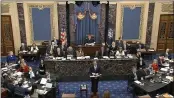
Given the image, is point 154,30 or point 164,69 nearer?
point 164,69

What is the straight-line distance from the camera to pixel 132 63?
1430 cm

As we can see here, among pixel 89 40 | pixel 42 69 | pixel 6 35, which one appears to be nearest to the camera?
pixel 42 69

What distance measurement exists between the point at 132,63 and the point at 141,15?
15.5 feet

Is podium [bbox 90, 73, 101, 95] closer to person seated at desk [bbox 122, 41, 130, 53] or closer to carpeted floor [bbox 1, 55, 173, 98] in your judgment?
carpeted floor [bbox 1, 55, 173, 98]

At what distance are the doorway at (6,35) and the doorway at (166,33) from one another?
34.5 ft

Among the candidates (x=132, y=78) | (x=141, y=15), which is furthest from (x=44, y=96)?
(x=141, y=15)

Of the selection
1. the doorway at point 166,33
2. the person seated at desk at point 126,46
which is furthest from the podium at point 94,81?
the doorway at point 166,33

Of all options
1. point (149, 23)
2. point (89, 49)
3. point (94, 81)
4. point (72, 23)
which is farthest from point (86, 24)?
point (94, 81)

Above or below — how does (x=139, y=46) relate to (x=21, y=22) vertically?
below

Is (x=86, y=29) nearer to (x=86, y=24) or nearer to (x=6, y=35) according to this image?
(x=86, y=24)

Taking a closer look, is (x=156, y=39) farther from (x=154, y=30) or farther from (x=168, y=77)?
(x=168, y=77)

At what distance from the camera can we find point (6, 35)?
17594 millimetres

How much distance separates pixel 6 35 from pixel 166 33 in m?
11.3

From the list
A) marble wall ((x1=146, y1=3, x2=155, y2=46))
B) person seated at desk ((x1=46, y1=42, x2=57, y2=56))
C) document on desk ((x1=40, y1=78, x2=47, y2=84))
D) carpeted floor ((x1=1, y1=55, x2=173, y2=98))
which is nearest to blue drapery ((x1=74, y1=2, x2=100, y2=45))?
person seated at desk ((x1=46, y1=42, x2=57, y2=56))
